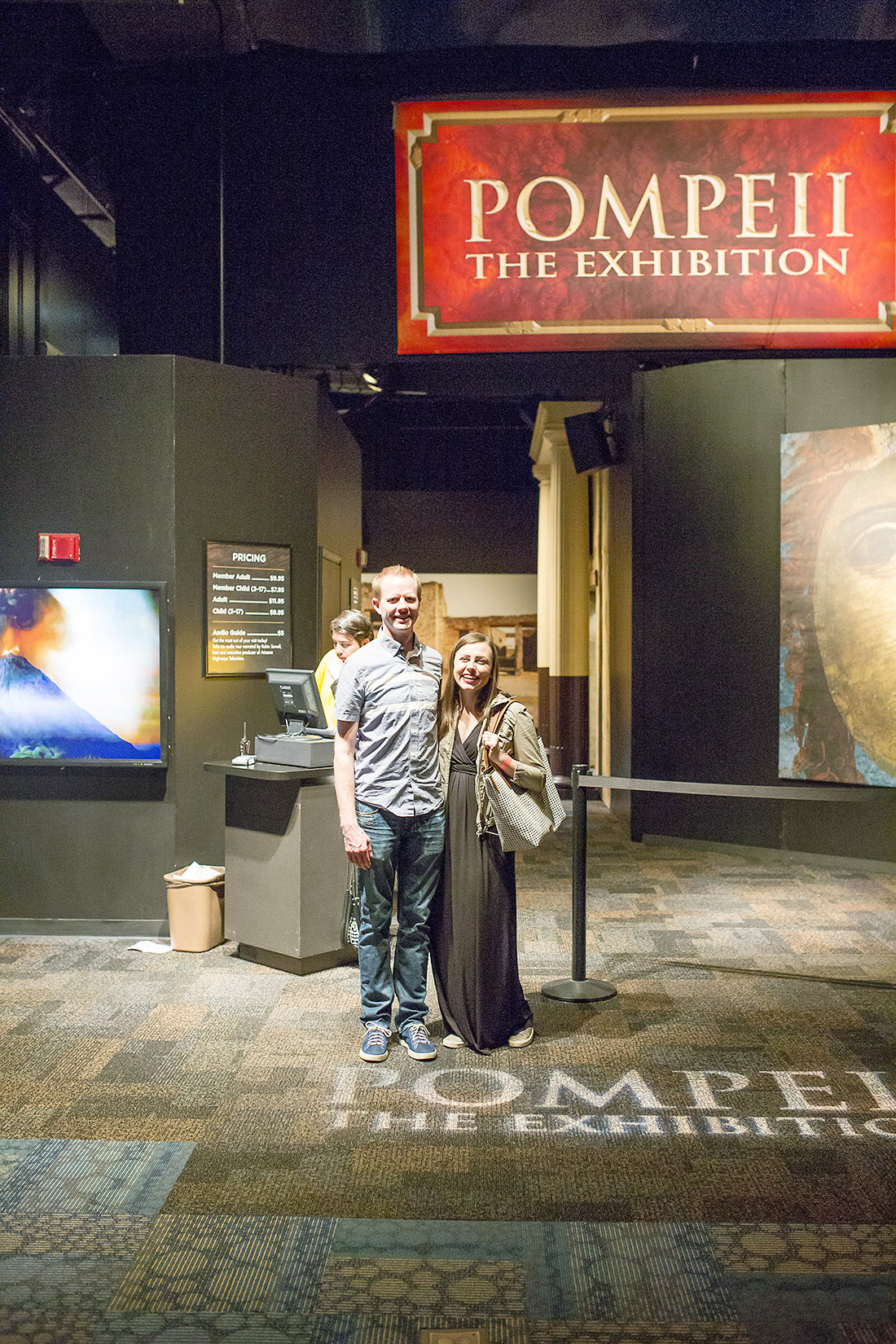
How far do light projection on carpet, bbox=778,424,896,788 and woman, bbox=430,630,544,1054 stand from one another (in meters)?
3.70

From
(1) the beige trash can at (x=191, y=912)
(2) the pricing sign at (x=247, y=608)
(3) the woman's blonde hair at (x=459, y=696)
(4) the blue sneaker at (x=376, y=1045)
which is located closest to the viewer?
(4) the blue sneaker at (x=376, y=1045)

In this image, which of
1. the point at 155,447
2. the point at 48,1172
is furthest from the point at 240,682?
the point at 48,1172

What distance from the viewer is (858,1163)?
9.24 ft

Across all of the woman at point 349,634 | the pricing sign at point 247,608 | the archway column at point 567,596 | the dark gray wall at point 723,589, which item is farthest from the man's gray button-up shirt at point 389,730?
the archway column at point 567,596

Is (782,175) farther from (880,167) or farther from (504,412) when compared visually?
(504,412)

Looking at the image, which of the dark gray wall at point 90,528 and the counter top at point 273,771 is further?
the dark gray wall at point 90,528

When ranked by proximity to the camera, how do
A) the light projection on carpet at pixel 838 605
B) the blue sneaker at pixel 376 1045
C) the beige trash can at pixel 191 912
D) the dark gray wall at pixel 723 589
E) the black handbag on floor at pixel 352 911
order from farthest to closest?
the dark gray wall at pixel 723 589 < the light projection on carpet at pixel 838 605 < the beige trash can at pixel 191 912 < the black handbag on floor at pixel 352 911 < the blue sneaker at pixel 376 1045

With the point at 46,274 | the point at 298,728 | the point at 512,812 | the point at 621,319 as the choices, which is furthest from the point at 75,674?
the point at 46,274

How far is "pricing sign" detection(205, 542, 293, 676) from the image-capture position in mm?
5461

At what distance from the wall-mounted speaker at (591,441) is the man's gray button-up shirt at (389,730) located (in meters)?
5.82

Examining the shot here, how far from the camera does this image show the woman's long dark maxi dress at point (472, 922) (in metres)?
3.57

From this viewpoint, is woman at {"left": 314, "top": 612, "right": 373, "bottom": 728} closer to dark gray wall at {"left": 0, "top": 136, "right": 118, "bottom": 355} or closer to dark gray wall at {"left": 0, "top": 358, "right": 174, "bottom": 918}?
dark gray wall at {"left": 0, "top": 358, "right": 174, "bottom": 918}

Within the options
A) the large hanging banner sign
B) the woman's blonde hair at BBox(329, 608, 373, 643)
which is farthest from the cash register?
the large hanging banner sign

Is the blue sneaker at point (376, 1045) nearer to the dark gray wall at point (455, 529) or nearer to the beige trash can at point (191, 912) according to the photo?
the beige trash can at point (191, 912)
